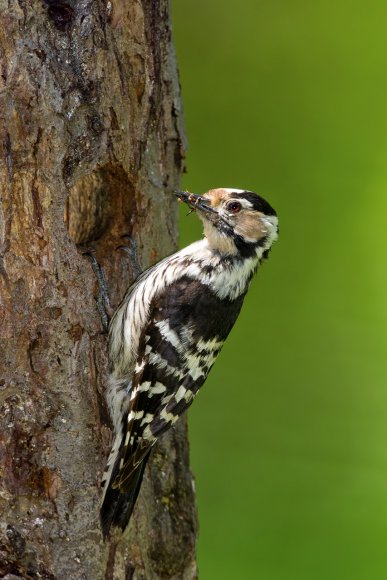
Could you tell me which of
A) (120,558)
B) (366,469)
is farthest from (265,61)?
(120,558)

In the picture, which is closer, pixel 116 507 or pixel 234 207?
pixel 116 507

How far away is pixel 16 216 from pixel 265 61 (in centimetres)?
220

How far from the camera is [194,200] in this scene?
3543 millimetres

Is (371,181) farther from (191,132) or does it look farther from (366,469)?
(366,469)

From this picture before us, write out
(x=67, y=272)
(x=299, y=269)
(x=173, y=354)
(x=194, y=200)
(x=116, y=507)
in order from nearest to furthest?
(x=116, y=507) < (x=67, y=272) < (x=173, y=354) < (x=194, y=200) < (x=299, y=269)

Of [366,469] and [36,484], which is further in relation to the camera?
[366,469]

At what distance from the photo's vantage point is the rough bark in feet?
9.63

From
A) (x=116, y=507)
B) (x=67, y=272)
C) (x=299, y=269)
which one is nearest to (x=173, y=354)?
(x=67, y=272)

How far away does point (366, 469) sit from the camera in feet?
15.2

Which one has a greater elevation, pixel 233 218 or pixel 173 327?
pixel 233 218

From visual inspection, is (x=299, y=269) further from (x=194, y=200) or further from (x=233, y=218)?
(x=194, y=200)

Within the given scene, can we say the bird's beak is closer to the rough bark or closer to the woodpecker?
the woodpecker

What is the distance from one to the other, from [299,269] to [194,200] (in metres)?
1.43

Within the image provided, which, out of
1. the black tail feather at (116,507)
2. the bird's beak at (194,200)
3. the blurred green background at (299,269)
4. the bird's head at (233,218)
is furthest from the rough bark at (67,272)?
the blurred green background at (299,269)
